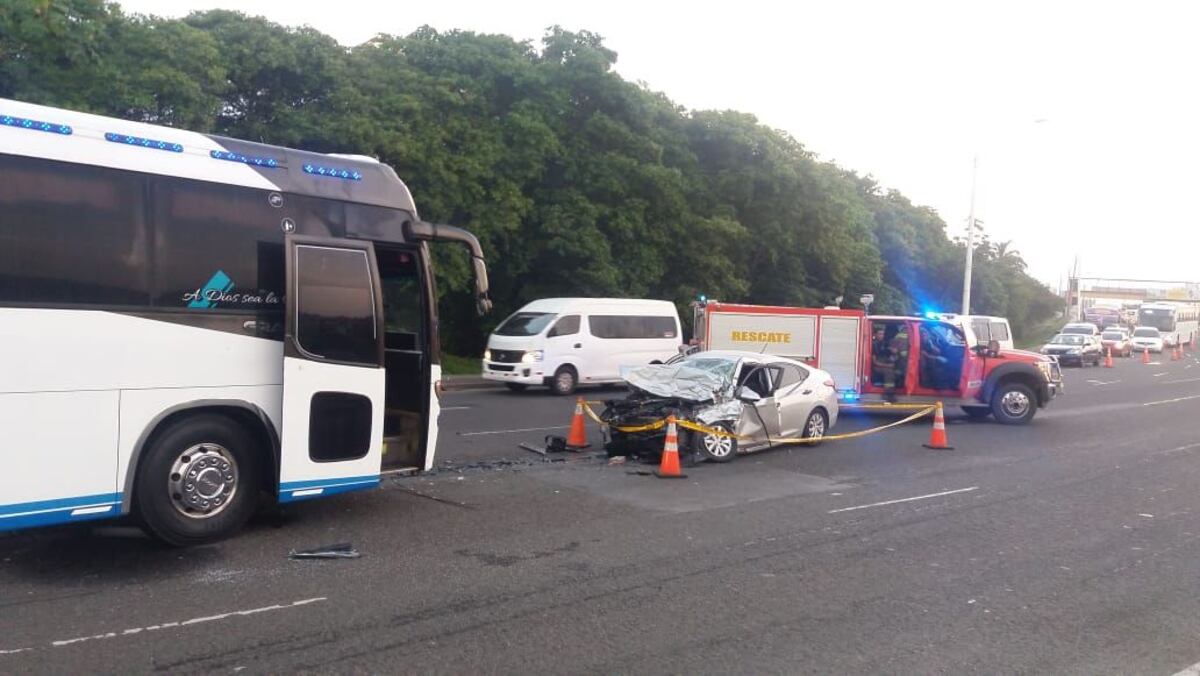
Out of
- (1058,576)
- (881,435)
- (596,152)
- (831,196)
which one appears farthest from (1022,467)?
(831,196)

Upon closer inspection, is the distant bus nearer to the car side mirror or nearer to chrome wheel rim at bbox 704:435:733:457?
the car side mirror

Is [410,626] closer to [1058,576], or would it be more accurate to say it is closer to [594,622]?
[594,622]

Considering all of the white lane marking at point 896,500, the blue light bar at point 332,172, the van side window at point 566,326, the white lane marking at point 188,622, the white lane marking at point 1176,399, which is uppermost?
the blue light bar at point 332,172

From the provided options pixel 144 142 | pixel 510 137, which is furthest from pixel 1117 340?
pixel 144 142

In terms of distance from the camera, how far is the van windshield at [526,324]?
23.6 m

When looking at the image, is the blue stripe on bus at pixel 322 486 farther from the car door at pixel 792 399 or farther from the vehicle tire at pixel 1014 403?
the vehicle tire at pixel 1014 403

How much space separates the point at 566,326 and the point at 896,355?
25.1 feet

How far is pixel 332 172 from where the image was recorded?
9.13 meters

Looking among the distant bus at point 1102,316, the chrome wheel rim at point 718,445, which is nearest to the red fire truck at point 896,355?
the chrome wheel rim at point 718,445

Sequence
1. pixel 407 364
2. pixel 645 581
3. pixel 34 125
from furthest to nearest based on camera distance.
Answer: pixel 407 364
pixel 645 581
pixel 34 125

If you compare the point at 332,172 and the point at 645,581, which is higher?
the point at 332,172

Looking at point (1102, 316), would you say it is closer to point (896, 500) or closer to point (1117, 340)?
point (1117, 340)

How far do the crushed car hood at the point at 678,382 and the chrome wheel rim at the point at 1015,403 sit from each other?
827cm

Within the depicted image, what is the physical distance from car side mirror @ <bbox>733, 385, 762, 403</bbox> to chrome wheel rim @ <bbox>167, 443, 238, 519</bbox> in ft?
24.4
